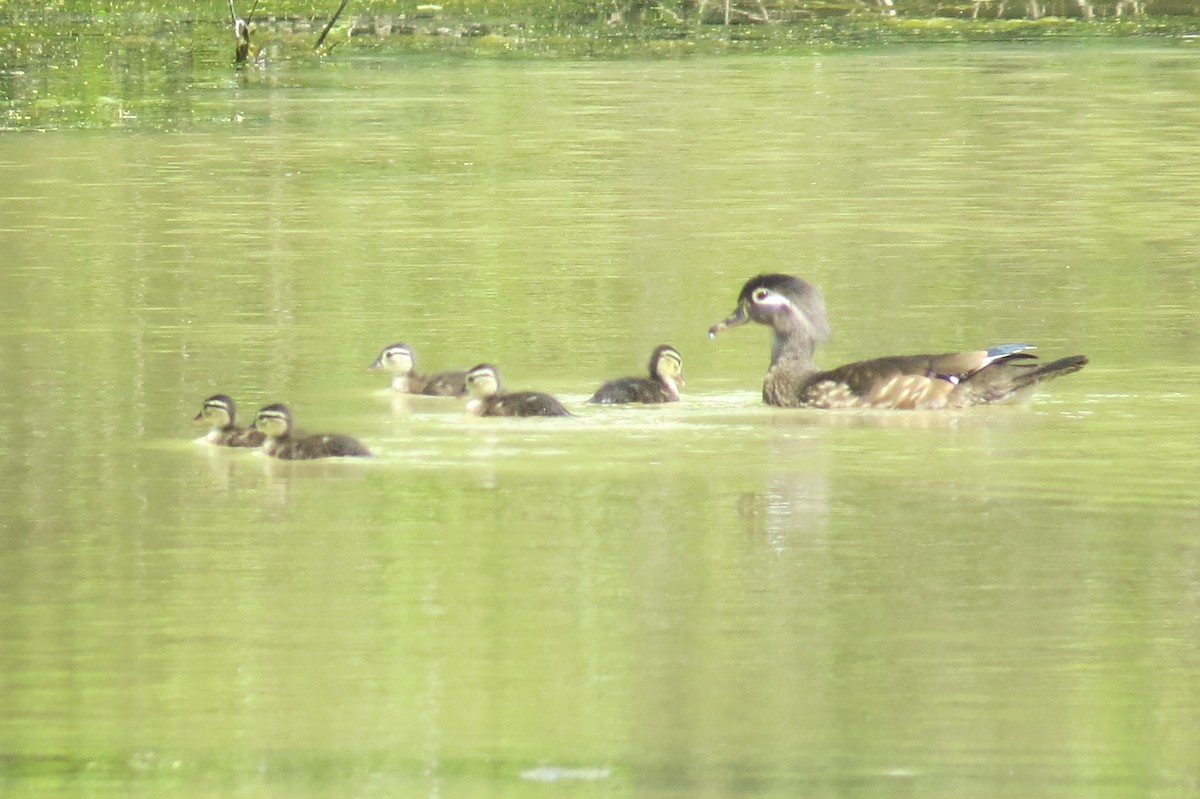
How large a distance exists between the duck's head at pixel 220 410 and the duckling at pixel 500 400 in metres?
0.73

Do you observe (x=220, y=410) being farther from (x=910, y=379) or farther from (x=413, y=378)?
(x=910, y=379)

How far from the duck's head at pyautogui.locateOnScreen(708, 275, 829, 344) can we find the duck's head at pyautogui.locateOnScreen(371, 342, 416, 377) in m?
1.04

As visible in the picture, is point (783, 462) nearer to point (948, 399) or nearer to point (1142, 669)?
point (948, 399)

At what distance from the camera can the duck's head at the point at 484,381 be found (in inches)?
321

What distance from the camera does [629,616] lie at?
5.80m

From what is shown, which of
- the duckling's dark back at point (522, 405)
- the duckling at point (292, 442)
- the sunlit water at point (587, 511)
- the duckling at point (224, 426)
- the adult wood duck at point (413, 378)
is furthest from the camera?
the adult wood duck at point (413, 378)

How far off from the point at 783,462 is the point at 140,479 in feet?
5.53

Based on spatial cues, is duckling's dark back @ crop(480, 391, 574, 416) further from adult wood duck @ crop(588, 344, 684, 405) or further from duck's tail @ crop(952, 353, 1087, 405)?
duck's tail @ crop(952, 353, 1087, 405)

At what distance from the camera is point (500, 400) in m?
8.16

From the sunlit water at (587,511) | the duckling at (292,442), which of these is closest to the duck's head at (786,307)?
the sunlit water at (587,511)

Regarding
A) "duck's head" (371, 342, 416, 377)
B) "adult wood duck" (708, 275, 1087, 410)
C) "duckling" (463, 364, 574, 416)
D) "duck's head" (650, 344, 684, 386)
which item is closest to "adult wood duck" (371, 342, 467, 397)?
"duck's head" (371, 342, 416, 377)

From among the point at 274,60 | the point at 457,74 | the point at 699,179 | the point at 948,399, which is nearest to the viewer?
the point at 948,399

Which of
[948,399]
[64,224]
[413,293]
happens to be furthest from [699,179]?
[948,399]

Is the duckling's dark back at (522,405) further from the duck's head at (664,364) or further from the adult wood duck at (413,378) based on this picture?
the adult wood duck at (413,378)
